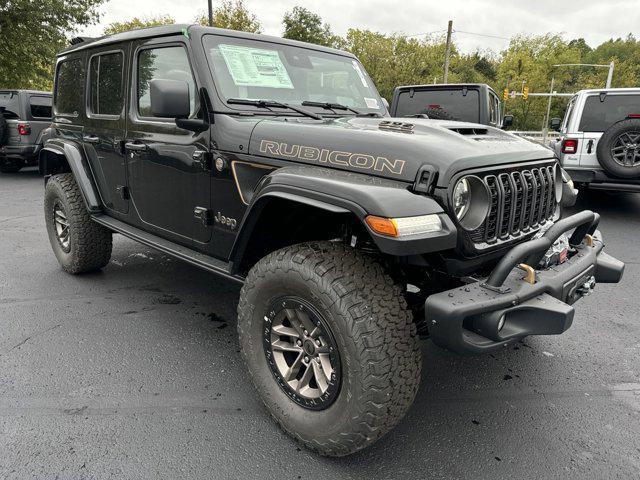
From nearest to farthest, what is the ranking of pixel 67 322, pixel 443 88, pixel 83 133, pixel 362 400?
pixel 362 400, pixel 67 322, pixel 83 133, pixel 443 88

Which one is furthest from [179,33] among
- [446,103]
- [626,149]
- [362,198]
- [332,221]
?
[626,149]

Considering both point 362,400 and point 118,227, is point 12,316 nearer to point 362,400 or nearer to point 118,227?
point 118,227

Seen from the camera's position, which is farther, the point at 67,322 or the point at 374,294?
the point at 67,322

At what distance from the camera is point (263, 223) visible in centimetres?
240

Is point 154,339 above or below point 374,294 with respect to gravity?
below

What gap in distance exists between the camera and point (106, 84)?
3678 mm

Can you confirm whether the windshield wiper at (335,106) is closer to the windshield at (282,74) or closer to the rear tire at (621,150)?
the windshield at (282,74)

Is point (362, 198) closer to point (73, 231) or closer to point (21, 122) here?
point (73, 231)

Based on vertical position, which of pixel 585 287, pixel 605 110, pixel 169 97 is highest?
pixel 169 97

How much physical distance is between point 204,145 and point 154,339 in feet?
4.66

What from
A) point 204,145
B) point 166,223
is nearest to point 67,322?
point 166,223

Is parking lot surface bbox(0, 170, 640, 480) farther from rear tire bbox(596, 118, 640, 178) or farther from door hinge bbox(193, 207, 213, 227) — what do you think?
rear tire bbox(596, 118, 640, 178)

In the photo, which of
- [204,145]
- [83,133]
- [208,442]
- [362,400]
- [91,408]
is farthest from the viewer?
[83,133]

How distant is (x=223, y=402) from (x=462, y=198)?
1.64 m
